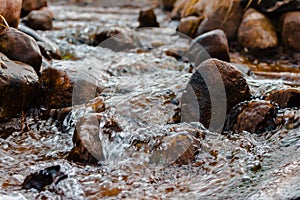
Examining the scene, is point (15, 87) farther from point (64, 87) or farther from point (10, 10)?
point (10, 10)

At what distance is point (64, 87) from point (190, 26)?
4.49 m

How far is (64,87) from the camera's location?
4.05m

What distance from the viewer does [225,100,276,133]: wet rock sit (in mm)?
3434

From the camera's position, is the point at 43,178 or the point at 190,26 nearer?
the point at 43,178

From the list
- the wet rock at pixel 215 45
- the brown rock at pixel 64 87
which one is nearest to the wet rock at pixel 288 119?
the brown rock at pixel 64 87

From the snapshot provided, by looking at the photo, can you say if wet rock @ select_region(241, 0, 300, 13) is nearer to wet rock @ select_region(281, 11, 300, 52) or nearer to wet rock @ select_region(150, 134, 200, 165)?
wet rock @ select_region(281, 11, 300, 52)

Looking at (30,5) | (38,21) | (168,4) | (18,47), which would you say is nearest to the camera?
(18,47)

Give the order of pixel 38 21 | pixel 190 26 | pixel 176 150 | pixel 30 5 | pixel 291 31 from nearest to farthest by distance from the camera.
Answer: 1. pixel 176 150
2. pixel 291 31
3. pixel 190 26
4. pixel 38 21
5. pixel 30 5

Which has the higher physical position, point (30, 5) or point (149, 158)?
point (30, 5)

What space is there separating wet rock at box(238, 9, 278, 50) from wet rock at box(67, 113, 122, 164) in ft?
13.8

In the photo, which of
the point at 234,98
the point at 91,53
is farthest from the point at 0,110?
the point at 91,53

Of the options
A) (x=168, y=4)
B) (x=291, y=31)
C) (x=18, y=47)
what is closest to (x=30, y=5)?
(x=168, y=4)

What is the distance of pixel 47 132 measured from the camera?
12.0 ft

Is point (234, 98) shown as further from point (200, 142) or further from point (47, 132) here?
point (47, 132)
